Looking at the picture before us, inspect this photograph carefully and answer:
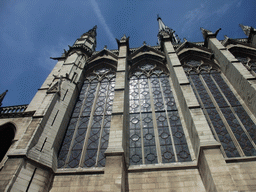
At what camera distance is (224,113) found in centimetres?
839

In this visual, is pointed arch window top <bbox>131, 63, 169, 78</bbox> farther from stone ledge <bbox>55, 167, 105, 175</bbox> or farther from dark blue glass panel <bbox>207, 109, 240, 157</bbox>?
stone ledge <bbox>55, 167, 105, 175</bbox>

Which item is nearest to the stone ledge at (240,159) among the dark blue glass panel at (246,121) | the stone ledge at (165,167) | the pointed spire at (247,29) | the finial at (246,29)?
the stone ledge at (165,167)

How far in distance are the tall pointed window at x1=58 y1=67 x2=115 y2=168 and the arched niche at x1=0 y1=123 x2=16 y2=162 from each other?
7.73 ft

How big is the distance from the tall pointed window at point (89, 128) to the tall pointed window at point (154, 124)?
1183 mm

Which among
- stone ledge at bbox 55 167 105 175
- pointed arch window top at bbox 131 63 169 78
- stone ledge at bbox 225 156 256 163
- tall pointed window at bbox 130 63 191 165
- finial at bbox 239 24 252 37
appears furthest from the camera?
finial at bbox 239 24 252 37

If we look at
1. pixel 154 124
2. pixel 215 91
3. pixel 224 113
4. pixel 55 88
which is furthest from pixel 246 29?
pixel 55 88

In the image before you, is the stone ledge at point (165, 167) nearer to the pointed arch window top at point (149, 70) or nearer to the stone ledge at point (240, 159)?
the stone ledge at point (240, 159)

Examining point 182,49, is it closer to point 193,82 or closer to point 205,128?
point 193,82

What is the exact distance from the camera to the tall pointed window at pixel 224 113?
7066 mm

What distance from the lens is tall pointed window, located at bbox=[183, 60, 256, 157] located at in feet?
23.2

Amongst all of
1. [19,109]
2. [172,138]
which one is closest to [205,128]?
[172,138]

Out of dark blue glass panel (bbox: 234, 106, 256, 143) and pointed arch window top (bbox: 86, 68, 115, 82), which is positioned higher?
pointed arch window top (bbox: 86, 68, 115, 82)

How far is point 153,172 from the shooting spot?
624 cm

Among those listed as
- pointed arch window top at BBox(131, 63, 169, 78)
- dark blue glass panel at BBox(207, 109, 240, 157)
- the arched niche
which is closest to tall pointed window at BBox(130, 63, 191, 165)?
pointed arch window top at BBox(131, 63, 169, 78)
